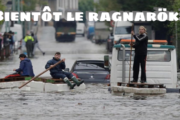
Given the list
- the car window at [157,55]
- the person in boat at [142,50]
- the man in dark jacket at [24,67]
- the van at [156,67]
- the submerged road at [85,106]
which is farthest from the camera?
the man in dark jacket at [24,67]

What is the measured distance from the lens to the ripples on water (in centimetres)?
1192

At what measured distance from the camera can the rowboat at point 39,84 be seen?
1806 cm

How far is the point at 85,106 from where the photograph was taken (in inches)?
540

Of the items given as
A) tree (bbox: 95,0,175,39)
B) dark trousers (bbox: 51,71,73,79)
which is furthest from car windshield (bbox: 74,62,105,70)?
tree (bbox: 95,0,175,39)

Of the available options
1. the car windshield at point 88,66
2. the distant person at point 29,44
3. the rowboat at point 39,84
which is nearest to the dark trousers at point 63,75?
the rowboat at point 39,84

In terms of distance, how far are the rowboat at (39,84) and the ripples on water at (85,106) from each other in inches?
33.2

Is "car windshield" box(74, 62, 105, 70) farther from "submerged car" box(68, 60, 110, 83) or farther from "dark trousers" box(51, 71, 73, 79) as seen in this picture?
"dark trousers" box(51, 71, 73, 79)

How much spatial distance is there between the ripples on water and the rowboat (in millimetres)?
843

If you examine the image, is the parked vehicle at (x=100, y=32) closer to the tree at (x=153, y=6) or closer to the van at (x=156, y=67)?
the tree at (x=153, y=6)

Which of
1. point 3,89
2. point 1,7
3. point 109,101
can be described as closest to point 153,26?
point 1,7

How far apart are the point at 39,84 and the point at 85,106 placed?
5.08 metres

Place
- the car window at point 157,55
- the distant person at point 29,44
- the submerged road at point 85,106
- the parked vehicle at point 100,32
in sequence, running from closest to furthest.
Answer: the submerged road at point 85,106
the car window at point 157,55
the distant person at point 29,44
the parked vehicle at point 100,32

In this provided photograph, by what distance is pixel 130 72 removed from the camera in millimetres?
16969

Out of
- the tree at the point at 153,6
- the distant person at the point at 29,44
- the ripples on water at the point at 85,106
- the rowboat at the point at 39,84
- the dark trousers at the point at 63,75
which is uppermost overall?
the tree at the point at 153,6
